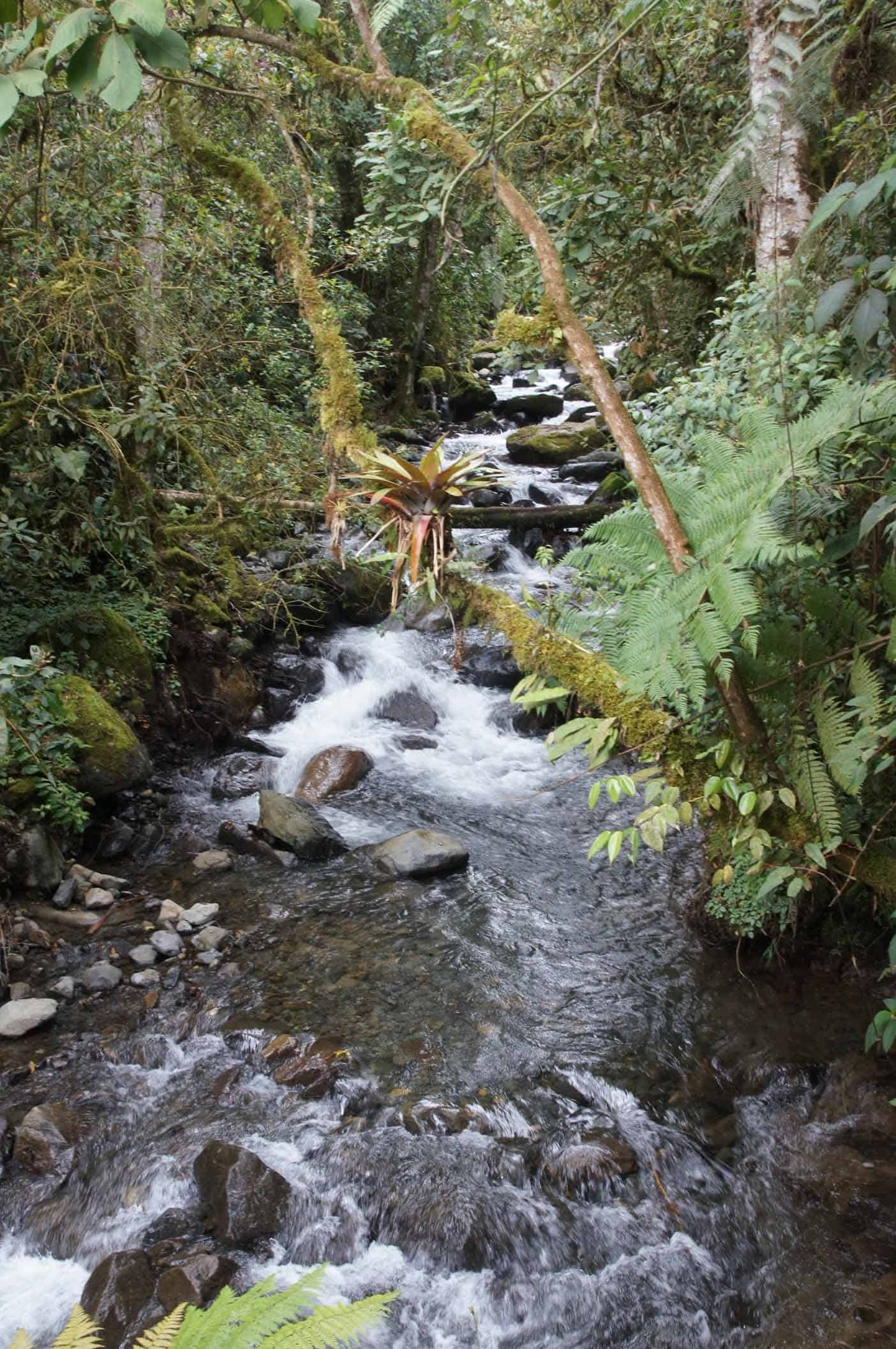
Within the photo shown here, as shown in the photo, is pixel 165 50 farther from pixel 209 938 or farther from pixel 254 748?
pixel 254 748

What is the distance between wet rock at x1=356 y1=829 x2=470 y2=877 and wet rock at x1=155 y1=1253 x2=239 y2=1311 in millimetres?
3035

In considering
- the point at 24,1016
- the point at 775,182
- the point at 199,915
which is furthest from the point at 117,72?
the point at 199,915

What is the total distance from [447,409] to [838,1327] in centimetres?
1801

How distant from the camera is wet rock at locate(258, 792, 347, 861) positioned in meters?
6.40

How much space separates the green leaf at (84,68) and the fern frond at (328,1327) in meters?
2.22

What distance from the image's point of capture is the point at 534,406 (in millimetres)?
18672

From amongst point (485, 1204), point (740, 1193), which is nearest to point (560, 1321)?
point (485, 1204)

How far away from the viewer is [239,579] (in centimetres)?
825

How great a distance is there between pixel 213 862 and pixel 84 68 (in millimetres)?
5332

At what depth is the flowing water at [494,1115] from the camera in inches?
129

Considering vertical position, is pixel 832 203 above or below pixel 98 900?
above

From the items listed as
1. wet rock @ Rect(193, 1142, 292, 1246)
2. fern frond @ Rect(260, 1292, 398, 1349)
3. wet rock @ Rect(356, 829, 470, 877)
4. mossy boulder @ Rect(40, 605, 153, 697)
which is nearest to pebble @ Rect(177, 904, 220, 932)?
wet rock @ Rect(356, 829, 470, 877)

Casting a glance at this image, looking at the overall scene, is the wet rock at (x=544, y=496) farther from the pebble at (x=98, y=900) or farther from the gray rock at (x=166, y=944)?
the gray rock at (x=166, y=944)

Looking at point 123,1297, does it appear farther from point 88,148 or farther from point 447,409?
point 447,409
